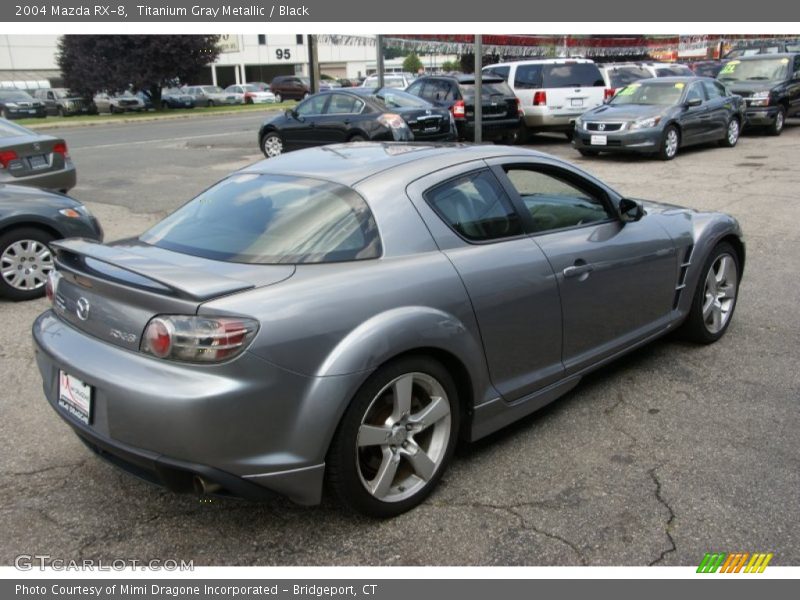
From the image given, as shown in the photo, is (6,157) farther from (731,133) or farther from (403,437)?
(731,133)

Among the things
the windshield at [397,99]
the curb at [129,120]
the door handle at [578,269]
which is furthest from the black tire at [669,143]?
the curb at [129,120]

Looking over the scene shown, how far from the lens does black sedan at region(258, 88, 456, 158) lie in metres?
13.4

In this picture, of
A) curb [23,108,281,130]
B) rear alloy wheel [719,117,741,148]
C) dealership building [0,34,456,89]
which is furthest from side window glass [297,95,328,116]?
dealership building [0,34,456,89]

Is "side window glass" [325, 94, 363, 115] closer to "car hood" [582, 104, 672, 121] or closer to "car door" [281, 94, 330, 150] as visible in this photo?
"car door" [281, 94, 330, 150]

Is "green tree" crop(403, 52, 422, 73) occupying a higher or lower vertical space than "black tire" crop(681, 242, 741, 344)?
higher

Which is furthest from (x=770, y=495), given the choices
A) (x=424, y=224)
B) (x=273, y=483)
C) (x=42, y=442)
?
(x=42, y=442)

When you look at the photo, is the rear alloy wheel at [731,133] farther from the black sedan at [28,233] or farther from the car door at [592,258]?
the black sedan at [28,233]

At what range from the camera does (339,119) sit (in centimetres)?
1380

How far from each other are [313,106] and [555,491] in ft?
41.0

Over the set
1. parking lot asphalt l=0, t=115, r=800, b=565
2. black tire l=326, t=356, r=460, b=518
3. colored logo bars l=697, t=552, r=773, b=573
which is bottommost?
colored logo bars l=697, t=552, r=773, b=573

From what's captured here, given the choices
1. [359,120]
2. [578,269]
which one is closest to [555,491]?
[578,269]

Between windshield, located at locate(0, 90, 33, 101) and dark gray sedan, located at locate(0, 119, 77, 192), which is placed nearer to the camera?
dark gray sedan, located at locate(0, 119, 77, 192)

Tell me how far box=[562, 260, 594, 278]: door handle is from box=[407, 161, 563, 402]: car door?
4.9 inches

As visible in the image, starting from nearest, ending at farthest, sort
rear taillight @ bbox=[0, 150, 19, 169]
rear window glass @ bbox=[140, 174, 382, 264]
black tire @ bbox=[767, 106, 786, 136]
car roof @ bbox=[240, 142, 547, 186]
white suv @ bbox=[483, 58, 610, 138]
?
rear window glass @ bbox=[140, 174, 382, 264] < car roof @ bbox=[240, 142, 547, 186] < rear taillight @ bbox=[0, 150, 19, 169] < white suv @ bbox=[483, 58, 610, 138] < black tire @ bbox=[767, 106, 786, 136]
